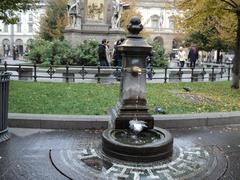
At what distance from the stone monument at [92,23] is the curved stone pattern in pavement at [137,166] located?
18.7 meters

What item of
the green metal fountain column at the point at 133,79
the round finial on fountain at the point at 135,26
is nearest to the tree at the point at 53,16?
the round finial on fountain at the point at 135,26

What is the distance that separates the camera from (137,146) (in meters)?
6.09

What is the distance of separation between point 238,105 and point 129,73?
568 centimetres

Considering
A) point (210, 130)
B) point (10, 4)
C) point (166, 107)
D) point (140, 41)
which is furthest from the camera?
point (10, 4)

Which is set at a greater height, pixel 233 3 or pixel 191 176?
pixel 233 3

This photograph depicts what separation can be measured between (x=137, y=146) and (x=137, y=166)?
1.15 feet

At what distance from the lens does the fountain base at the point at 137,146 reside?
6.07 metres

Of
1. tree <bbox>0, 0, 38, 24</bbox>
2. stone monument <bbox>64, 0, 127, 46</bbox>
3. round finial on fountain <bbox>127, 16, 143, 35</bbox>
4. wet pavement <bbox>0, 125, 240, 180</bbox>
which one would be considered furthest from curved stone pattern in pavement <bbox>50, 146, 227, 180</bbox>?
stone monument <bbox>64, 0, 127, 46</bbox>

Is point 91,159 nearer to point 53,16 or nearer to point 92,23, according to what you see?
point 92,23

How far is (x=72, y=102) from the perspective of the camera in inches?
427

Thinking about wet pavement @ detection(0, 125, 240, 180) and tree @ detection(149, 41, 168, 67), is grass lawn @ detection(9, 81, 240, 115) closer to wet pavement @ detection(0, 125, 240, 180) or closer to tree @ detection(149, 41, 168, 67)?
wet pavement @ detection(0, 125, 240, 180)

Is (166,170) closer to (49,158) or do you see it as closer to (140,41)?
(49,158)

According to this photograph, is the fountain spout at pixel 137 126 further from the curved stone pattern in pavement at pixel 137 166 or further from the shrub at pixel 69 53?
the shrub at pixel 69 53

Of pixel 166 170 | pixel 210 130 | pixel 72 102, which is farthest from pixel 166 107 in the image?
pixel 166 170
